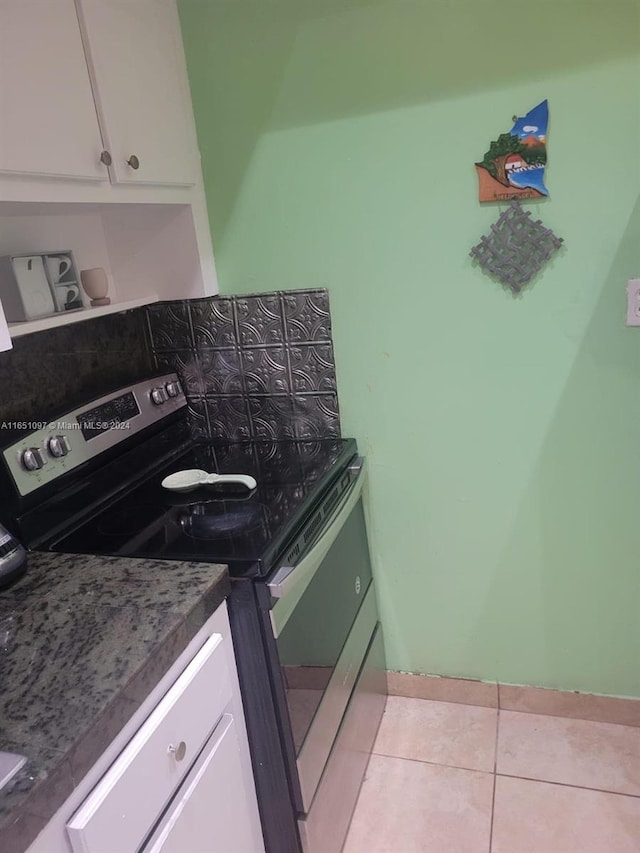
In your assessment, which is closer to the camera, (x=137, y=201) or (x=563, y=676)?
(x=137, y=201)

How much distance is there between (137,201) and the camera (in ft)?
4.67

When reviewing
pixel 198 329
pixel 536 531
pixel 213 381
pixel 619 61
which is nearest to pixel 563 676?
pixel 536 531

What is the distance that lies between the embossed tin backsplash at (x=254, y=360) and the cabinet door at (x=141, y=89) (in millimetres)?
377

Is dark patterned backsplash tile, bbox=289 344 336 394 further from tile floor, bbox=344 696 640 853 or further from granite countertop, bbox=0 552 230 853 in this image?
tile floor, bbox=344 696 640 853

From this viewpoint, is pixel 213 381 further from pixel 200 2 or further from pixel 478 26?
pixel 478 26

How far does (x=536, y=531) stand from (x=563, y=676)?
46 cm

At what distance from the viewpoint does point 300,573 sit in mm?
1227

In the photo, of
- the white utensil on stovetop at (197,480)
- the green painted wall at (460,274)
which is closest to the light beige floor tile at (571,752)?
the green painted wall at (460,274)

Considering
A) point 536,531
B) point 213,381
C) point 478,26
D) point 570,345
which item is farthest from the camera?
point 213,381

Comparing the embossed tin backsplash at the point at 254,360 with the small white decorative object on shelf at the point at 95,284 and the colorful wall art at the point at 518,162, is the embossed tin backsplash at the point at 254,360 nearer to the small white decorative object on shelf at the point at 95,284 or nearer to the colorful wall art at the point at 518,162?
the small white decorative object on shelf at the point at 95,284

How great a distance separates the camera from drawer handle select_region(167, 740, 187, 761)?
3.12ft

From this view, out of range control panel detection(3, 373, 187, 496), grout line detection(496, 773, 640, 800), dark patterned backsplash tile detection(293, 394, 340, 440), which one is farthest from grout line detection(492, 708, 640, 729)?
range control panel detection(3, 373, 187, 496)

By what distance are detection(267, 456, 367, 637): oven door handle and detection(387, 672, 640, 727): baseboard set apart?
739 millimetres

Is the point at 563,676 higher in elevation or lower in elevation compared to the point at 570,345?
lower
